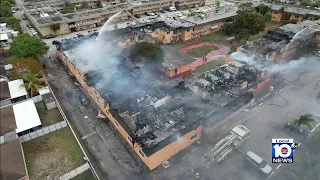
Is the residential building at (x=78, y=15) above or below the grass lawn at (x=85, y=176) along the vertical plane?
above

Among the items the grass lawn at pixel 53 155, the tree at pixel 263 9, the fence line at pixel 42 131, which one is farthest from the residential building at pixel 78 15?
the grass lawn at pixel 53 155

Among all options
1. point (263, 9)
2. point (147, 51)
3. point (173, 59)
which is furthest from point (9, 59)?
point (263, 9)

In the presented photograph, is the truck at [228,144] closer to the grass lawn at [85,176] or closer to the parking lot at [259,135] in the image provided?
the parking lot at [259,135]

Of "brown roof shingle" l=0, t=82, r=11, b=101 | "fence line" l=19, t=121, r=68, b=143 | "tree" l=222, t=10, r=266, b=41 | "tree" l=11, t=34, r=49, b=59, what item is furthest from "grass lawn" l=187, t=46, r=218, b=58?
"brown roof shingle" l=0, t=82, r=11, b=101

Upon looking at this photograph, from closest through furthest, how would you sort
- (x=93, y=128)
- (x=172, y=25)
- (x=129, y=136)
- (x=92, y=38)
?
(x=129, y=136) < (x=93, y=128) < (x=92, y=38) < (x=172, y=25)

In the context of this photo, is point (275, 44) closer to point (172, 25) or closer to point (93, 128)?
point (172, 25)

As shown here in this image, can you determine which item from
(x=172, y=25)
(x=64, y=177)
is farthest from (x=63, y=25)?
(x=64, y=177)
